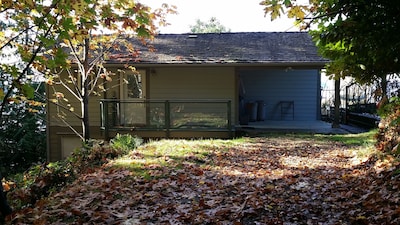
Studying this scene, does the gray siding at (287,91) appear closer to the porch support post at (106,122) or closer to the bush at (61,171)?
the porch support post at (106,122)

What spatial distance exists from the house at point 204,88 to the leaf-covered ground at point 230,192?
4543 mm

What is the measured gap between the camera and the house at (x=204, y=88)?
1253cm

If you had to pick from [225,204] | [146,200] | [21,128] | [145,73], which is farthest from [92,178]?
[21,128]


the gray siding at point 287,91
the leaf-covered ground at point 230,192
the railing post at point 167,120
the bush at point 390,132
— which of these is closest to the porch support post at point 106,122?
the railing post at point 167,120

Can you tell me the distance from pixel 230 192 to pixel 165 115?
7556mm

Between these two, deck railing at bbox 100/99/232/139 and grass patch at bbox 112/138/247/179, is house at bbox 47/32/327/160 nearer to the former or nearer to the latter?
deck railing at bbox 100/99/232/139

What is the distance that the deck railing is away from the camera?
12.4 metres

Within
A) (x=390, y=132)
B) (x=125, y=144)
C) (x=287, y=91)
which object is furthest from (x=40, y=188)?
(x=287, y=91)

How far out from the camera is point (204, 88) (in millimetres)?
14281

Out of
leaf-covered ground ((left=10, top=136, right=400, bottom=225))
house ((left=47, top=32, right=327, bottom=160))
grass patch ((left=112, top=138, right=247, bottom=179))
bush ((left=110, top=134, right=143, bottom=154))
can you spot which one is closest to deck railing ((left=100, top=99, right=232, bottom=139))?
house ((left=47, top=32, right=327, bottom=160))

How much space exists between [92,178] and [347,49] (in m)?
4.33

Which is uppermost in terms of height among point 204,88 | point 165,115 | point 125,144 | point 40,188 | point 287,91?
point 204,88

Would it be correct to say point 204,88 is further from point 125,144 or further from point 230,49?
point 125,144

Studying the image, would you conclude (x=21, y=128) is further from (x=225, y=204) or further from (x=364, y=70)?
(x=364, y=70)
